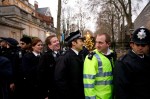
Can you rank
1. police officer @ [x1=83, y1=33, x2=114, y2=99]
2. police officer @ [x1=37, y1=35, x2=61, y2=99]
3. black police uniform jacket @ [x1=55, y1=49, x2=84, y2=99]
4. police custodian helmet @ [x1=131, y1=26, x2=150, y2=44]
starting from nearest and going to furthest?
police custodian helmet @ [x1=131, y1=26, x2=150, y2=44], police officer @ [x1=83, y1=33, x2=114, y2=99], black police uniform jacket @ [x1=55, y1=49, x2=84, y2=99], police officer @ [x1=37, y1=35, x2=61, y2=99]

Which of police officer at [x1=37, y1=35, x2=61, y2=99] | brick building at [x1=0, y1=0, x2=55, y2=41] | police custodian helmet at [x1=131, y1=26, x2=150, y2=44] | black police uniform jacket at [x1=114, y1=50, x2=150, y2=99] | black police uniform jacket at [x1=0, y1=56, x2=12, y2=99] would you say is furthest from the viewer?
brick building at [x1=0, y1=0, x2=55, y2=41]

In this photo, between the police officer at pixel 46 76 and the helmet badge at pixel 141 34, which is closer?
the helmet badge at pixel 141 34

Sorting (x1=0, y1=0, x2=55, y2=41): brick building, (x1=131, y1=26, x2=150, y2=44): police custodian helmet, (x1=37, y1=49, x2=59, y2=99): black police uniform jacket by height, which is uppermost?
(x1=0, y1=0, x2=55, y2=41): brick building

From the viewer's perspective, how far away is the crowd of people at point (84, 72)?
423cm

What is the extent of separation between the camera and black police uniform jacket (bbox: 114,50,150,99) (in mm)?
4195

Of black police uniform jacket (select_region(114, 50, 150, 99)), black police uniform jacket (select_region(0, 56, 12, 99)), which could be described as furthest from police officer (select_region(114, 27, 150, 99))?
black police uniform jacket (select_region(0, 56, 12, 99))

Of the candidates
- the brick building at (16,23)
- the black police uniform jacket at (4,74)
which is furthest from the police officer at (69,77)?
the brick building at (16,23)

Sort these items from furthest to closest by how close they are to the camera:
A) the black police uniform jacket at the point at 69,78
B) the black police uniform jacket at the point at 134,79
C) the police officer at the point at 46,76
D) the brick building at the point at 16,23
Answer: the brick building at the point at 16,23
the police officer at the point at 46,76
the black police uniform jacket at the point at 69,78
the black police uniform jacket at the point at 134,79

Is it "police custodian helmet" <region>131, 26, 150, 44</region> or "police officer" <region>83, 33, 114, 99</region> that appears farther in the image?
"police officer" <region>83, 33, 114, 99</region>

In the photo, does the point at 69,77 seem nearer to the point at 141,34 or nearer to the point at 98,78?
the point at 98,78

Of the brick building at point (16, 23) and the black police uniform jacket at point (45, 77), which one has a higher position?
the brick building at point (16, 23)

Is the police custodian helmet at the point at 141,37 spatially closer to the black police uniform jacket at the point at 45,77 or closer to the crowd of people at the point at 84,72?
the crowd of people at the point at 84,72

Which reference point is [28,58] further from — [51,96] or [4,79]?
[4,79]

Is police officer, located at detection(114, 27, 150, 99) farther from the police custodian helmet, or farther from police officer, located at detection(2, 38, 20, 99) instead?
police officer, located at detection(2, 38, 20, 99)
